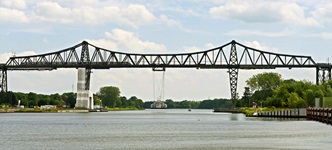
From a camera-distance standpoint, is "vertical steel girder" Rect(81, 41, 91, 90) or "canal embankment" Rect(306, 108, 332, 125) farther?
"vertical steel girder" Rect(81, 41, 91, 90)

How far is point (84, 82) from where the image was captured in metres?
188

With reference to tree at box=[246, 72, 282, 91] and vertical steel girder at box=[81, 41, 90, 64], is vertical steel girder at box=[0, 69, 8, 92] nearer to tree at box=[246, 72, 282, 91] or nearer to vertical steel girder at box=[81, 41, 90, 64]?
vertical steel girder at box=[81, 41, 90, 64]

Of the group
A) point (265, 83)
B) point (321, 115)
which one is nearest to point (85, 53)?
point (265, 83)

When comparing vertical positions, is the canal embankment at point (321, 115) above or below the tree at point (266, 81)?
below

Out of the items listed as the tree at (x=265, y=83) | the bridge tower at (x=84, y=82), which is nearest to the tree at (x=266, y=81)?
the tree at (x=265, y=83)

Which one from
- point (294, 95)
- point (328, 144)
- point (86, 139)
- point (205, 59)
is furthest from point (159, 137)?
point (205, 59)

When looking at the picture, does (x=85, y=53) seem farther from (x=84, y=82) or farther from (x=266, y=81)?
(x=266, y=81)

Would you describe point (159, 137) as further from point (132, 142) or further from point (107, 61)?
point (107, 61)

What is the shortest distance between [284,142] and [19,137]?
927 inches

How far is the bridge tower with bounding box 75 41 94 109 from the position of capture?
18700 centimetres

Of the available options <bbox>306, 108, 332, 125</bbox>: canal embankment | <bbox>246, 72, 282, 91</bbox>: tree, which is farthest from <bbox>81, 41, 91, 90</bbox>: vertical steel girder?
<bbox>306, 108, 332, 125</bbox>: canal embankment

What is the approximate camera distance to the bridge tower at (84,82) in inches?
7362

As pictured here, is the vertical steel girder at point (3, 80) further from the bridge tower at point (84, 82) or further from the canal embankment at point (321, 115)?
the canal embankment at point (321, 115)

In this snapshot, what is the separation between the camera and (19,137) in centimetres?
6819
